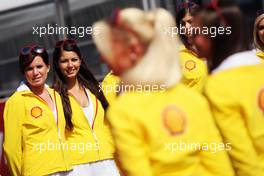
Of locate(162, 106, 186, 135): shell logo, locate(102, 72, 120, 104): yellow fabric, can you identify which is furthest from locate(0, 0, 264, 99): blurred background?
locate(162, 106, 186, 135): shell logo

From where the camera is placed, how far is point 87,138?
4.98m

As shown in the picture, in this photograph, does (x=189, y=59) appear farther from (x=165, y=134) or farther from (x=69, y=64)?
(x=165, y=134)

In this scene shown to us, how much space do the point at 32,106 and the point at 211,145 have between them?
2258 mm

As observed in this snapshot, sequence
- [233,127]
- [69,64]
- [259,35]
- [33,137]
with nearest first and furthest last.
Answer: [233,127], [33,137], [259,35], [69,64]

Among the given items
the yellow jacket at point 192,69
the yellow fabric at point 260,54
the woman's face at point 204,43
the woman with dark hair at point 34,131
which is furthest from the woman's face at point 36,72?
the woman's face at point 204,43

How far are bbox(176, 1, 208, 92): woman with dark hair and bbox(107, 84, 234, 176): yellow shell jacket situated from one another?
6.61 feet

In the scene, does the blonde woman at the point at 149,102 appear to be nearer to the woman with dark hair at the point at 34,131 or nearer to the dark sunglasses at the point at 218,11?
the dark sunglasses at the point at 218,11

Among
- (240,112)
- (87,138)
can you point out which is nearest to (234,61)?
(240,112)

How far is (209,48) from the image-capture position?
3152mm

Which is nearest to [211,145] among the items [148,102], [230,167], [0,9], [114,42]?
[230,167]

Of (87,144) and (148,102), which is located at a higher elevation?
(148,102)

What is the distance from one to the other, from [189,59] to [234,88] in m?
1.95

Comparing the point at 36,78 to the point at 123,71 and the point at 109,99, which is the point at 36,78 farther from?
the point at 123,71

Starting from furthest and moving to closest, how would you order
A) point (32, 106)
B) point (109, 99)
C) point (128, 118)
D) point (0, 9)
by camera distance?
point (0, 9), point (109, 99), point (32, 106), point (128, 118)
